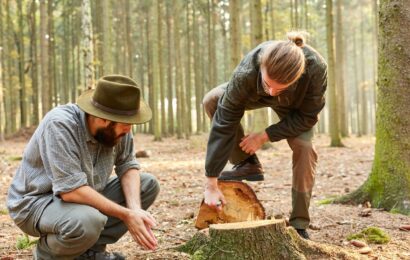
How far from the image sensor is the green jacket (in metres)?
3.38

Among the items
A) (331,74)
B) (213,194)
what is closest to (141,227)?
(213,194)

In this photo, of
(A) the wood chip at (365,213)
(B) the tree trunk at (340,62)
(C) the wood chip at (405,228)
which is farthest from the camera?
(B) the tree trunk at (340,62)

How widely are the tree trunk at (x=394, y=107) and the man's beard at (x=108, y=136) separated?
288cm

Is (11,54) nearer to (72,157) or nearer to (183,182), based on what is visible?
(183,182)

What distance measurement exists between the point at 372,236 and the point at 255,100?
147cm

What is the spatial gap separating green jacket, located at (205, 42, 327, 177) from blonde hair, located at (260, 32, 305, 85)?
258 millimetres

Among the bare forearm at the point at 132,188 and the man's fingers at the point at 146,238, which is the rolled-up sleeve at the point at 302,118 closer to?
the bare forearm at the point at 132,188

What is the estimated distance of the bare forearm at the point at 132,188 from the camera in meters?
3.24

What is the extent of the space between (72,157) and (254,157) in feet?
5.72

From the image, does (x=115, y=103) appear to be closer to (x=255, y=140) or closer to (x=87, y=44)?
(x=255, y=140)

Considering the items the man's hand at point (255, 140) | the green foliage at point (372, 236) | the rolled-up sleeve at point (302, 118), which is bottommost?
the green foliage at point (372, 236)

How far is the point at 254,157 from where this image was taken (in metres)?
4.18

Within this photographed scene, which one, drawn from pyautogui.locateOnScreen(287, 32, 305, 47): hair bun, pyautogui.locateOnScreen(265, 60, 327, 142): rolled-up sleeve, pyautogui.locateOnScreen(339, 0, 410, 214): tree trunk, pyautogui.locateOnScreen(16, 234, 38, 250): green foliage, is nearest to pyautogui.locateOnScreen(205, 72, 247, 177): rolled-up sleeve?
pyautogui.locateOnScreen(265, 60, 327, 142): rolled-up sleeve

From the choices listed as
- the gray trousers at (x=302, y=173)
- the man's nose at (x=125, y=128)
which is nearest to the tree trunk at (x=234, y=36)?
the gray trousers at (x=302, y=173)
